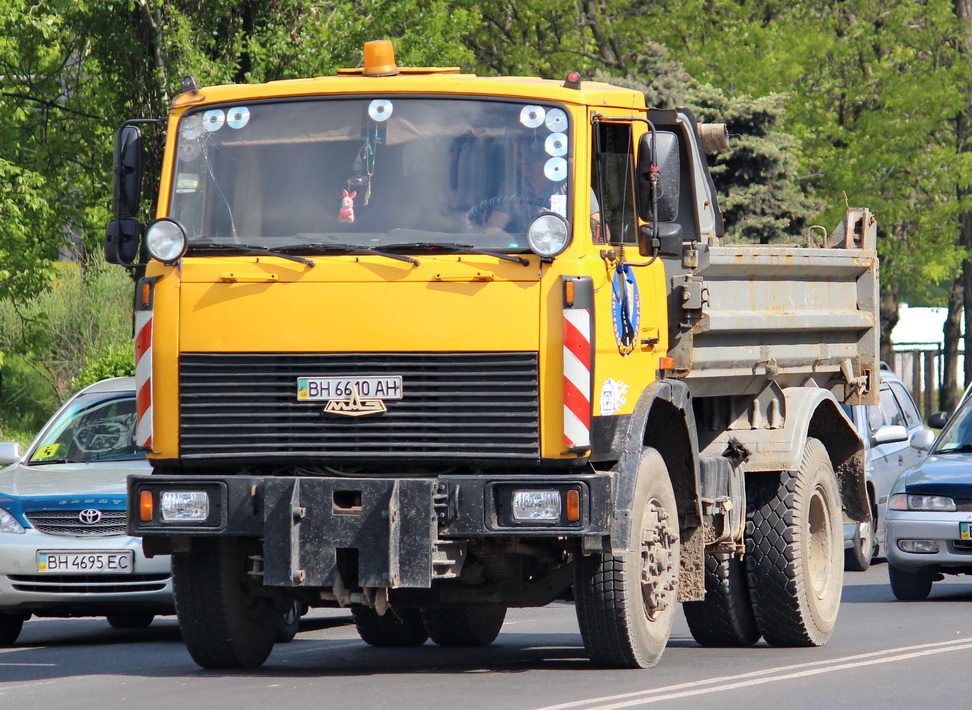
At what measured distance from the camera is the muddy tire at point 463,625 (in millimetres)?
10703

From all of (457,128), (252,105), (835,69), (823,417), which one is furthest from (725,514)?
(835,69)

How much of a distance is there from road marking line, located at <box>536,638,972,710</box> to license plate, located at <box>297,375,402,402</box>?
167cm

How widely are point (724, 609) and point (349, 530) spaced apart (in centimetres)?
323

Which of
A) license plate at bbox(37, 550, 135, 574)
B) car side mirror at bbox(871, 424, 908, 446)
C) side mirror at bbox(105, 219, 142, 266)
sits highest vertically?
side mirror at bbox(105, 219, 142, 266)

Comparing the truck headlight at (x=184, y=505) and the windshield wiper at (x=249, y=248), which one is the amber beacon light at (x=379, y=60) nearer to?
the windshield wiper at (x=249, y=248)

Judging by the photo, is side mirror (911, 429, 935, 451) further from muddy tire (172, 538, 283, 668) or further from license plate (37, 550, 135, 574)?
muddy tire (172, 538, 283, 668)

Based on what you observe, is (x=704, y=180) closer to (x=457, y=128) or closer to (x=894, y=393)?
(x=457, y=128)

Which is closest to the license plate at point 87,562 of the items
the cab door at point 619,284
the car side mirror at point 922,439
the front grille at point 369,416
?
the front grille at point 369,416

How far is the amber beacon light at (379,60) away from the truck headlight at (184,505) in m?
2.26

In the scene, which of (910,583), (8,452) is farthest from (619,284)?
(910,583)

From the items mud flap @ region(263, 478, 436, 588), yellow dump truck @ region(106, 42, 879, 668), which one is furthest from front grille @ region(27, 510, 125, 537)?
mud flap @ region(263, 478, 436, 588)

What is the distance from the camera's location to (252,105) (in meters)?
8.76

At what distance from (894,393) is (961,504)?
5.09 metres

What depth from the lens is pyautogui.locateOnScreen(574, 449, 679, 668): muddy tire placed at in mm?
8461
